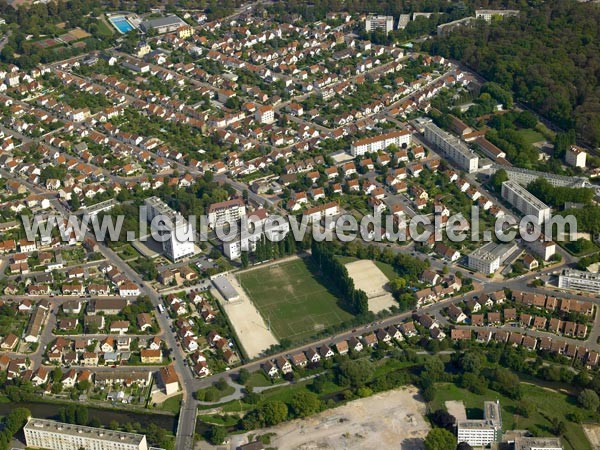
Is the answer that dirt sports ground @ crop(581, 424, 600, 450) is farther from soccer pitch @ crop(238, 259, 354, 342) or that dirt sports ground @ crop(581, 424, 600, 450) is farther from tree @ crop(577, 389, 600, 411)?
soccer pitch @ crop(238, 259, 354, 342)

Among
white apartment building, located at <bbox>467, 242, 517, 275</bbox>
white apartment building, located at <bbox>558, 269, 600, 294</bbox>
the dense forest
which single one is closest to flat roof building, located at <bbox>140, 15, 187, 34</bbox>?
the dense forest

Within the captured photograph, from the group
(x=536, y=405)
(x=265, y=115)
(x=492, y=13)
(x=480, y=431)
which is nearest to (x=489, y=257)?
(x=536, y=405)

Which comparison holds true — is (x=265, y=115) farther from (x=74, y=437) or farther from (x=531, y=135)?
(x=74, y=437)

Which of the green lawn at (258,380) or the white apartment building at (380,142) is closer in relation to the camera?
the green lawn at (258,380)

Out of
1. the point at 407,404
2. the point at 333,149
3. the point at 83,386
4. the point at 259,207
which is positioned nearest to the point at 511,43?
the point at 333,149

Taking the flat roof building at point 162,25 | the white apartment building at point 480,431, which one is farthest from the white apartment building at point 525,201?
the flat roof building at point 162,25

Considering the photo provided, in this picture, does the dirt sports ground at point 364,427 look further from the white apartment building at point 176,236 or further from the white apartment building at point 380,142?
the white apartment building at point 380,142

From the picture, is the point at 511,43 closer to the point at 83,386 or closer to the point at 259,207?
the point at 259,207
